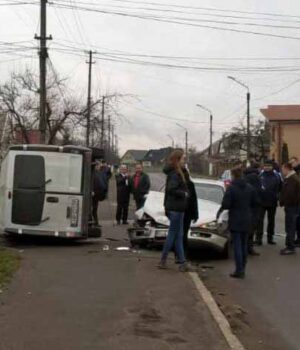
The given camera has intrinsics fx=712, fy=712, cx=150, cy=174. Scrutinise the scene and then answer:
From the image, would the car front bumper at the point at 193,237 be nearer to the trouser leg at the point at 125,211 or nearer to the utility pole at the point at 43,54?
the trouser leg at the point at 125,211

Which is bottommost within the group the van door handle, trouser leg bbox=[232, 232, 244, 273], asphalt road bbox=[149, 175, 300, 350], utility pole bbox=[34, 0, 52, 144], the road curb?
asphalt road bbox=[149, 175, 300, 350]

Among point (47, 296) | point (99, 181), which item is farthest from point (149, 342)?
point (99, 181)

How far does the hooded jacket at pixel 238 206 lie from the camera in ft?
34.2

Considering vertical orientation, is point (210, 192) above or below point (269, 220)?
above

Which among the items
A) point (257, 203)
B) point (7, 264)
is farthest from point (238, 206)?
point (7, 264)

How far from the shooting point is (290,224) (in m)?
13.5

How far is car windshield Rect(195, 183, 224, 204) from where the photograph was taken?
46.0ft

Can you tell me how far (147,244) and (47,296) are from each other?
4.99 metres

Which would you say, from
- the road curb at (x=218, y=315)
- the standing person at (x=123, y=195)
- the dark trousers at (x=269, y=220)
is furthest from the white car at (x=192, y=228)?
the standing person at (x=123, y=195)

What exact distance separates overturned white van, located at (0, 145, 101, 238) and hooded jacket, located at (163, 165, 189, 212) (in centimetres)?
323

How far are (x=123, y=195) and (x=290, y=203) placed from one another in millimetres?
6653

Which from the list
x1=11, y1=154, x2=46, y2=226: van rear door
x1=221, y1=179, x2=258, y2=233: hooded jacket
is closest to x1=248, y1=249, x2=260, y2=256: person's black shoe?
x1=221, y1=179, x2=258, y2=233: hooded jacket

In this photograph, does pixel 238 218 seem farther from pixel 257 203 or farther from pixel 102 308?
pixel 102 308

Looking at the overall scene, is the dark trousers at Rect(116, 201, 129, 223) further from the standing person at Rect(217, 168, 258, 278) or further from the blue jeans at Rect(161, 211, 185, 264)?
the blue jeans at Rect(161, 211, 185, 264)
